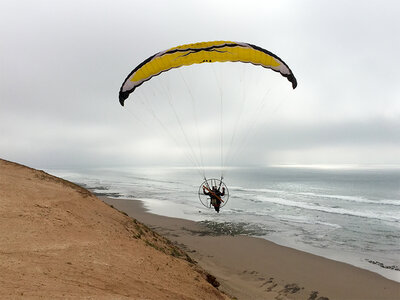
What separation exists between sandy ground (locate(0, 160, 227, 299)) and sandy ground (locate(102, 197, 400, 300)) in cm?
424

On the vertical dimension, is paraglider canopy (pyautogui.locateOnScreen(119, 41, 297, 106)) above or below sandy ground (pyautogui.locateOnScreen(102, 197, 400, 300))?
above

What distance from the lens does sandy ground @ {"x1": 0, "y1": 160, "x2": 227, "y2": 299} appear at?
4406mm

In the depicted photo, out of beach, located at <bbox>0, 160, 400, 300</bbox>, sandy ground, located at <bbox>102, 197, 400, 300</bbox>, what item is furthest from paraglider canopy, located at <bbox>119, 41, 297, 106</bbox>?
sandy ground, located at <bbox>102, 197, 400, 300</bbox>

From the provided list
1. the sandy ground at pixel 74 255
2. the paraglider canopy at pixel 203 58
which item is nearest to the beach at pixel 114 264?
the sandy ground at pixel 74 255

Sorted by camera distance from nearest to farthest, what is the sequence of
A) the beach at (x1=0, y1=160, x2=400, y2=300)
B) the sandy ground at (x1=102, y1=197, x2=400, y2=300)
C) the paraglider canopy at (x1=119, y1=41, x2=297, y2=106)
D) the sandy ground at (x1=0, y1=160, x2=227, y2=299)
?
the sandy ground at (x1=0, y1=160, x2=227, y2=299)
the beach at (x1=0, y1=160, x2=400, y2=300)
the sandy ground at (x1=102, y1=197, x2=400, y2=300)
the paraglider canopy at (x1=119, y1=41, x2=297, y2=106)

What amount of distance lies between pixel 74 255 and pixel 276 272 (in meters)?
10.9

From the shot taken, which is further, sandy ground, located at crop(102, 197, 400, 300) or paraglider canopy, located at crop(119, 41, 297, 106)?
paraglider canopy, located at crop(119, 41, 297, 106)

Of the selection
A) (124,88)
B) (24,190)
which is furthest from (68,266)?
(124,88)

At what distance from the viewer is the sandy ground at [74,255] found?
441 cm

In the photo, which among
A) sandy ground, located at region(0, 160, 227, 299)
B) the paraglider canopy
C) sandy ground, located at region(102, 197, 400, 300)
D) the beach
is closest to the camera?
sandy ground, located at region(0, 160, 227, 299)

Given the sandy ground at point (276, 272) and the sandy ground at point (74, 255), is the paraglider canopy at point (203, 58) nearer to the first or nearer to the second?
the sandy ground at point (74, 255)

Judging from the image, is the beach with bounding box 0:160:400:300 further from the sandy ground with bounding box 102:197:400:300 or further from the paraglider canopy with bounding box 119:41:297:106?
the paraglider canopy with bounding box 119:41:297:106

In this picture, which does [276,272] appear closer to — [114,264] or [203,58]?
[114,264]

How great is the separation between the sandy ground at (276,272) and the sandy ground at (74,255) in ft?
13.9
